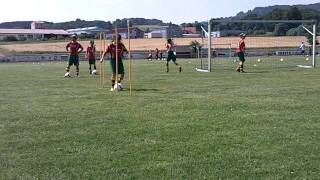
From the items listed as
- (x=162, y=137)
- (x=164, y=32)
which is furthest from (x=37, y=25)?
(x=162, y=137)

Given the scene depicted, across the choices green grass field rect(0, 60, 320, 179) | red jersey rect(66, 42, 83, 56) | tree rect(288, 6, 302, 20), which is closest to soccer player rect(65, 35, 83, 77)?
red jersey rect(66, 42, 83, 56)

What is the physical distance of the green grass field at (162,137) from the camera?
797 cm

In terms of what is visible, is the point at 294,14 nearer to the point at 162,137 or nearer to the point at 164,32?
the point at 164,32

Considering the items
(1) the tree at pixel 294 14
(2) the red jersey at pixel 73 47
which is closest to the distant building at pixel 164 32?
(1) the tree at pixel 294 14

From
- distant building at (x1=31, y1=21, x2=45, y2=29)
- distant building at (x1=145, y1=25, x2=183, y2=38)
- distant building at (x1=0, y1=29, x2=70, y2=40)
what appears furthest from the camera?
distant building at (x1=31, y1=21, x2=45, y2=29)

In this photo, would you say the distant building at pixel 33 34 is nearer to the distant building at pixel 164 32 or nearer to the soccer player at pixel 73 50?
the distant building at pixel 164 32

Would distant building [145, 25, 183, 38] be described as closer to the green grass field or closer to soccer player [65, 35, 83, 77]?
soccer player [65, 35, 83, 77]

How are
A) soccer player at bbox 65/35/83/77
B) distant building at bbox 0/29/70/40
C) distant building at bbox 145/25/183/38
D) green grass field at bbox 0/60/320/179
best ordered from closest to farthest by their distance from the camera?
green grass field at bbox 0/60/320/179 → soccer player at bbox 65/35/83/77 → distant building at bbox 145/25/183/38 → distant building at bbox 0/29/70/40

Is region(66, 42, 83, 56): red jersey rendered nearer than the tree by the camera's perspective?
Yes

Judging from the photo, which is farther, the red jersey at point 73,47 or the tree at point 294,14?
the tree at point 294,14

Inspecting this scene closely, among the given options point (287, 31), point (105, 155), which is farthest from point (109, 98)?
point (287, 31)

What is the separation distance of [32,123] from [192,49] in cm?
5475

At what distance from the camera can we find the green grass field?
797 cm

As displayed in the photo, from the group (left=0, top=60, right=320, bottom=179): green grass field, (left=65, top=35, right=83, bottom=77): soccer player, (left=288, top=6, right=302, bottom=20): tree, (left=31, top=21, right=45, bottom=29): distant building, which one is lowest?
(left=0, top=60, right=320, bottom=179): green grass field
